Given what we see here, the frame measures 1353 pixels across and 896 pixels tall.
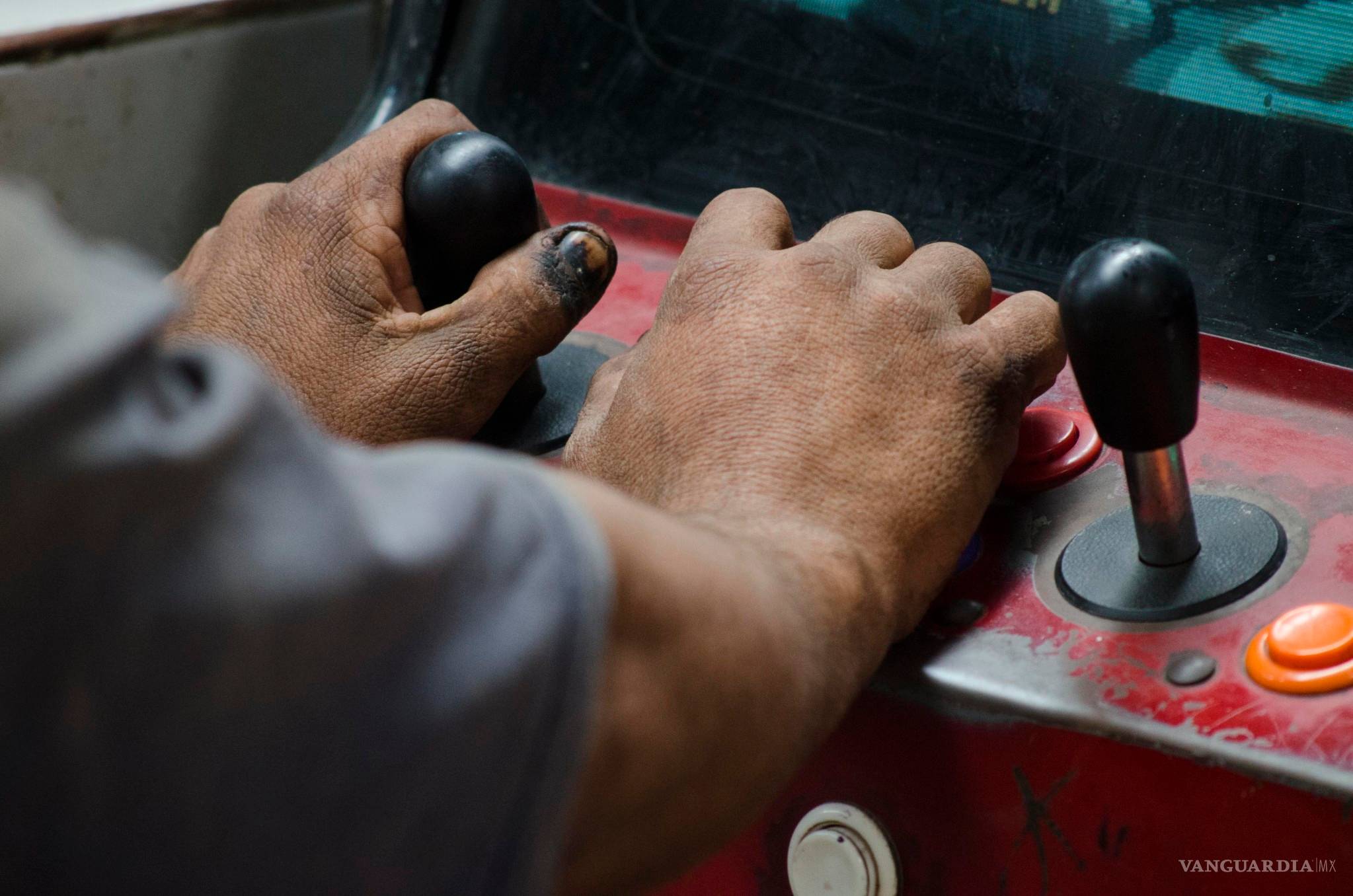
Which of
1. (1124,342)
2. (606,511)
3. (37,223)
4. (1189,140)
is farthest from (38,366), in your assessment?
(1189,140)

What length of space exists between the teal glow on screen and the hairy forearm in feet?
1.60

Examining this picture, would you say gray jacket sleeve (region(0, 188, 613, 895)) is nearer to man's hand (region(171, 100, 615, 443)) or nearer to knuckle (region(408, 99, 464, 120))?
man's hand (region(171, 100, 615, 443))

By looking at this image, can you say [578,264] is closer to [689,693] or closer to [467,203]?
[467,203]

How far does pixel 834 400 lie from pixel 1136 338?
152 millimetres

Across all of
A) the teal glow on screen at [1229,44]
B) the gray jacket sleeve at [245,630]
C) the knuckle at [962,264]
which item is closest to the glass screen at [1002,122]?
the teal glow on screen at [1229,44]

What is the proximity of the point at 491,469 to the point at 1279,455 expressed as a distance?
1.66 feet

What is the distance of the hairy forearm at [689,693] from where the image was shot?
41 cm

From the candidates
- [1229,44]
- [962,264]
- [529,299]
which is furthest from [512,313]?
[1229,44]

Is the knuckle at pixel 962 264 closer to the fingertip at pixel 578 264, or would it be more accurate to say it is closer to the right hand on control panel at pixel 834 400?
the right hand on control panel at pixel 834 400

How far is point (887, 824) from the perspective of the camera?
0.62m

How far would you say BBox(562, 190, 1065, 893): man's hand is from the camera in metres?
0.42

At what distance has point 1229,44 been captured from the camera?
2.66 feet

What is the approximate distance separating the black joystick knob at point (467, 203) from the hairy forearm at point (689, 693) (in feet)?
1.09

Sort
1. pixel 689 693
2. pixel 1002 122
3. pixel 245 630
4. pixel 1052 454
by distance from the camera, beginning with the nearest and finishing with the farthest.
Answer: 1. pixel 245 630
2. pixel 689 693
3. pixel 1052 454
4. pixel 1002 122
